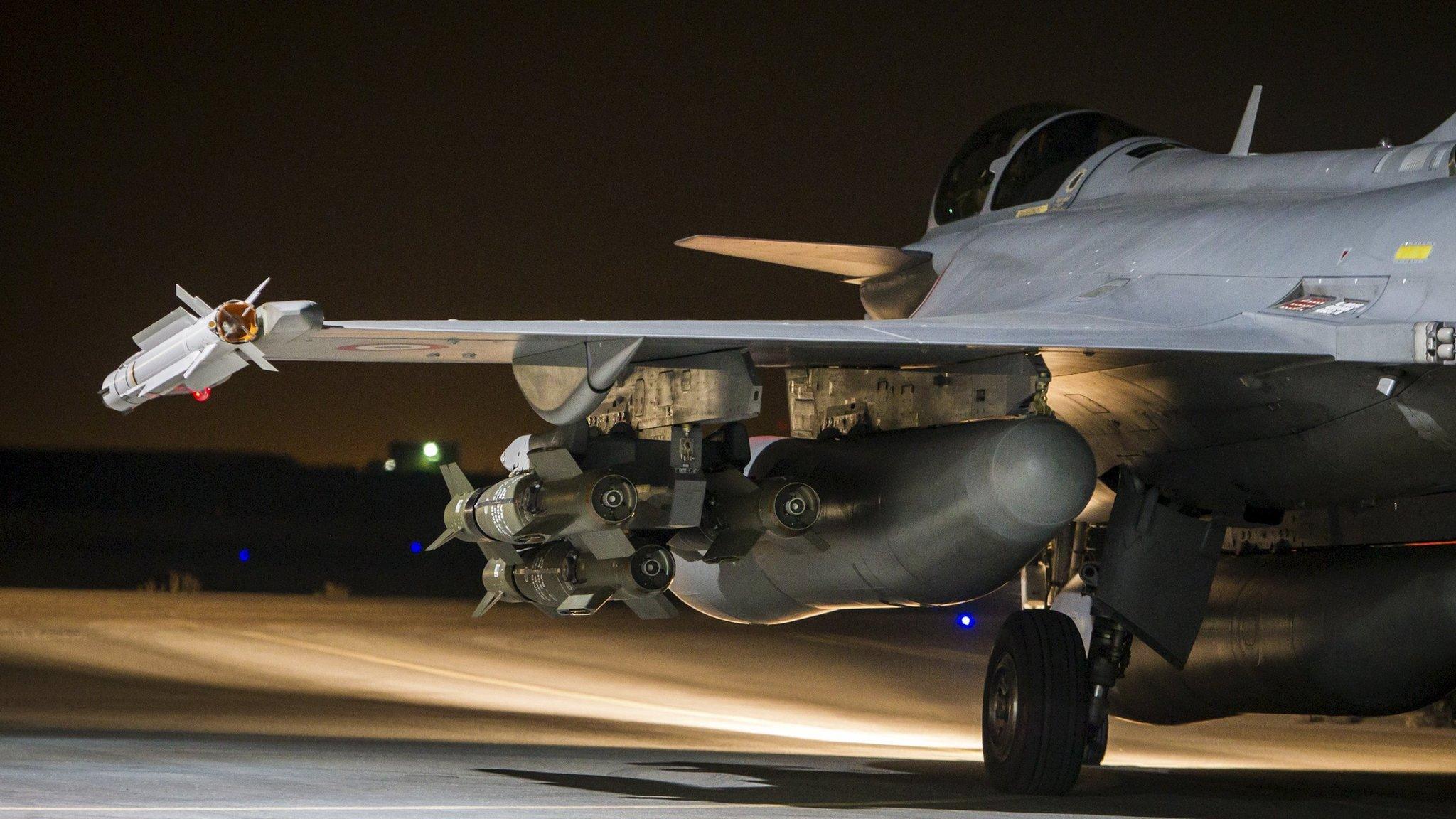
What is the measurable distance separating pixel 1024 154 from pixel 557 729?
A: 6.55m

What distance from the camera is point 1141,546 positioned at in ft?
32.0

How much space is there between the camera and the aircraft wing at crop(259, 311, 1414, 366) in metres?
7.36

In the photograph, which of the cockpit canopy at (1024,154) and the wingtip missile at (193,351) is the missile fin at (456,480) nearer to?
the wingtip missile at (193,351)

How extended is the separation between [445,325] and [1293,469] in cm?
429

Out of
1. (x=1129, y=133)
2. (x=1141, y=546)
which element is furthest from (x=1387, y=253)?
(x=1129, y=133)

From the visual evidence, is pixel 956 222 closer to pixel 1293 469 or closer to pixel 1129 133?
pixel 1129 133

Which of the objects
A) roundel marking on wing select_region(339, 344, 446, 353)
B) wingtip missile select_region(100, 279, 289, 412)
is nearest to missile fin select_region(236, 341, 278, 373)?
wingtip missile select_region(100, 279, 289, 412)

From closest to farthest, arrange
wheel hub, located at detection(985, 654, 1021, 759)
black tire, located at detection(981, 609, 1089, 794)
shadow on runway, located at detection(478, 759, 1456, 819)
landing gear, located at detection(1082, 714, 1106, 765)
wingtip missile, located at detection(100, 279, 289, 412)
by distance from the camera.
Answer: wingtip missile, located at detection(100, 279, 289, 412)
shadow on runway, located at detection(478, 759, 1456, 819)
black tire, located at detection(981, 609, 1089, 794)
wheel hub, located at detection(985, 654, 1021, 759)
landing gear, located at detection(1082, 714, 1106, 765)

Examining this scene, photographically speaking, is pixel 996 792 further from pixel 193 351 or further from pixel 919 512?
pixel 193 351

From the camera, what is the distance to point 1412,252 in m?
7.45

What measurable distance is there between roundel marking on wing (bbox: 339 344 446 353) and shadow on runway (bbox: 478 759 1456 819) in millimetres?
2578

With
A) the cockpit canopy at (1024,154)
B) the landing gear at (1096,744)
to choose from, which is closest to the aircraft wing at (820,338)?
the landing gear at (1096,744)

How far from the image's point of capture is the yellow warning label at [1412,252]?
24.3ft

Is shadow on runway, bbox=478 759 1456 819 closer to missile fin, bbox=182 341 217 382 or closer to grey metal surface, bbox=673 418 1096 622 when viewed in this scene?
grey metal surface, bbox=673 418 1096 622
